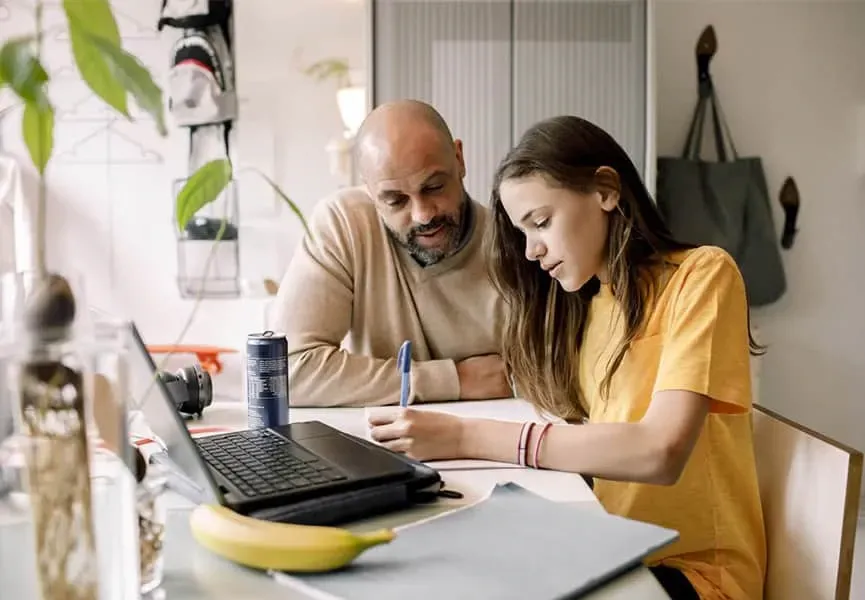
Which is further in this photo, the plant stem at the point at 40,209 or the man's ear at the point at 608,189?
the man's ear at the point at 608,189

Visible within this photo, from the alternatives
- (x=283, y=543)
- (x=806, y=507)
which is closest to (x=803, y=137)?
(x=806, y=507)

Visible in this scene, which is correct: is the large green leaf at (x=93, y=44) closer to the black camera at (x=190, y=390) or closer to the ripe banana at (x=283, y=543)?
the ripe banana at (x=283, y=543)

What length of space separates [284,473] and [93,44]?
0.49 meters

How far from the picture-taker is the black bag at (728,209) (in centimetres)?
281

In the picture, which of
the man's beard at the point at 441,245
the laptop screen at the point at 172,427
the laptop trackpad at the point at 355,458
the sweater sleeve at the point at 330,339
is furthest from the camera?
the man's beard at the point at 441,245

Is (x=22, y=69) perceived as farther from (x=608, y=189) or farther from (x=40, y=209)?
(x=608, y=189)

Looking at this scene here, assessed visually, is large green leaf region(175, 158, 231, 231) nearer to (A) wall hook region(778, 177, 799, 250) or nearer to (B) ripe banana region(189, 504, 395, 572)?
(B) ripe banana region(189, 504, 395, 572)

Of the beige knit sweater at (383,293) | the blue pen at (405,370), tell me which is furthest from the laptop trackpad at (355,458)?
the beige knit sweater at (383,293)

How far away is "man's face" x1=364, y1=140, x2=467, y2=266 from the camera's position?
150 centimetres

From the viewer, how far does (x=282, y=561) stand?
686mm

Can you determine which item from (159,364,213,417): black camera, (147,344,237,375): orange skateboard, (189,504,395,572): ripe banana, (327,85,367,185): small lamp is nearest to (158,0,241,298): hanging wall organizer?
(147,344,237,375): orange skateboard

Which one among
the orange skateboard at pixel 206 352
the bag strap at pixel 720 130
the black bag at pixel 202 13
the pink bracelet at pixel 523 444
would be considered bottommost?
the orange skateboard at pixel 206 352

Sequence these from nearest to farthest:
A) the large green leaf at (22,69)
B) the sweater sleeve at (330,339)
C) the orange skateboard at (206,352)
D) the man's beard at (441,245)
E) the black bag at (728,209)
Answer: the large green leaf at (22,69)
the sweater sleeve at (330,339)
the man's beard at (441,245)
the orange skateboard at (206,352)
the black bag at (728,209)

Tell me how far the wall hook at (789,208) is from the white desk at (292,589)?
2133 mm
